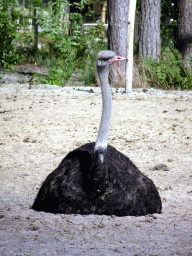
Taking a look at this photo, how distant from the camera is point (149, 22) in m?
11.6

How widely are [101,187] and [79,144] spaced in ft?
8.56

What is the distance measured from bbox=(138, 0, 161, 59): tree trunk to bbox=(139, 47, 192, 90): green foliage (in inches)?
48.1

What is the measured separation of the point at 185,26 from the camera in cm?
1178

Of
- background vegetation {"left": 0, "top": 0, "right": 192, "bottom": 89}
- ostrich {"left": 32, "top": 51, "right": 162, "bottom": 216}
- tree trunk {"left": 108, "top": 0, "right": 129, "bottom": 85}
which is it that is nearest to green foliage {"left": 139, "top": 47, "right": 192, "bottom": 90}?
background vegetation {"left": 0, "top": 0, "right": 192, "bottom": 89}

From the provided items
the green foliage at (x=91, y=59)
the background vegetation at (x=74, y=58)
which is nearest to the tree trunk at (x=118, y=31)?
the background vegetation at (x=74, y=58)

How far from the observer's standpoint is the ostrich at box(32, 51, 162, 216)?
3.05 meters

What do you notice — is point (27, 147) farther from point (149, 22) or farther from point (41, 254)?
point (149, 22)

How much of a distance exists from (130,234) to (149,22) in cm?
969

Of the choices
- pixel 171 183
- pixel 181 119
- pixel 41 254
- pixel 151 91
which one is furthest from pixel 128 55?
pixel 41 254

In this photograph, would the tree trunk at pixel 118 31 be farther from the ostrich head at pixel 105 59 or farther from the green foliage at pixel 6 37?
the ostrich head at pixel 105 59

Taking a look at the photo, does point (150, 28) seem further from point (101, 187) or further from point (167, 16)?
point (101, 187)

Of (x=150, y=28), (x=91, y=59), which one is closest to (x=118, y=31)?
(x=150, y=28)

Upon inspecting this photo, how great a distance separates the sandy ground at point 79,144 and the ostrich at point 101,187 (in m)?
0.09

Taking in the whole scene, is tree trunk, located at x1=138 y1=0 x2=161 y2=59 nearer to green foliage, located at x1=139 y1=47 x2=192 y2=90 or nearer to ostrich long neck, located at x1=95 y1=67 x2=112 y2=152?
green foliage, located at x1=139 y1=47 x2=192 y2=90
